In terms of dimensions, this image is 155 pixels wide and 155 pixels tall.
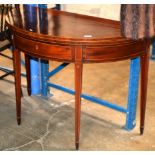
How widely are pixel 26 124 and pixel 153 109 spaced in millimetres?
1096

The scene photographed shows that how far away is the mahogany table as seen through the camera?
6.10 ft

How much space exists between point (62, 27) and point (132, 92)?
70cm

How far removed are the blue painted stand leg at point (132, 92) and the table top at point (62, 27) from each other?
0.33 metres

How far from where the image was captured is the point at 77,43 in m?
1.84

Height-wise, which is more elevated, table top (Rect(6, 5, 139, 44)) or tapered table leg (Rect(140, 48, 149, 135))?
table top (Rect(6, 5, 139, 44))

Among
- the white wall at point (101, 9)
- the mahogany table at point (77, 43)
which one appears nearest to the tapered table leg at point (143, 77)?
the mahogany table at point (77, 43)

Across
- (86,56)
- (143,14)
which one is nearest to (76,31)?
(86,56)

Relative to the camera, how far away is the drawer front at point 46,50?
6.22 ft

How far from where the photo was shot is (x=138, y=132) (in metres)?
2.44

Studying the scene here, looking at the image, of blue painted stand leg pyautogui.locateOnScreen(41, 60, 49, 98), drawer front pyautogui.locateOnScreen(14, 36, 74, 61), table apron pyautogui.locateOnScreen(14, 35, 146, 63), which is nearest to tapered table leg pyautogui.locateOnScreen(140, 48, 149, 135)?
table apron pyautogui.locateOnScreen(14, 35, 146, 63)

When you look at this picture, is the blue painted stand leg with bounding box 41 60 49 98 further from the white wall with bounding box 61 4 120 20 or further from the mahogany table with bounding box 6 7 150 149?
the white wall with bounding box 61 4 120 20

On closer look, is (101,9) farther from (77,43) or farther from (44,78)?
(77,43)

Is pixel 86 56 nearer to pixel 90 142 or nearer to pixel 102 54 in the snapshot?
pixel 102 54

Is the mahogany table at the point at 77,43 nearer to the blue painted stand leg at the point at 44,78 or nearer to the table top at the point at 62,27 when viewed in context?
the table top at the point at 62,27
